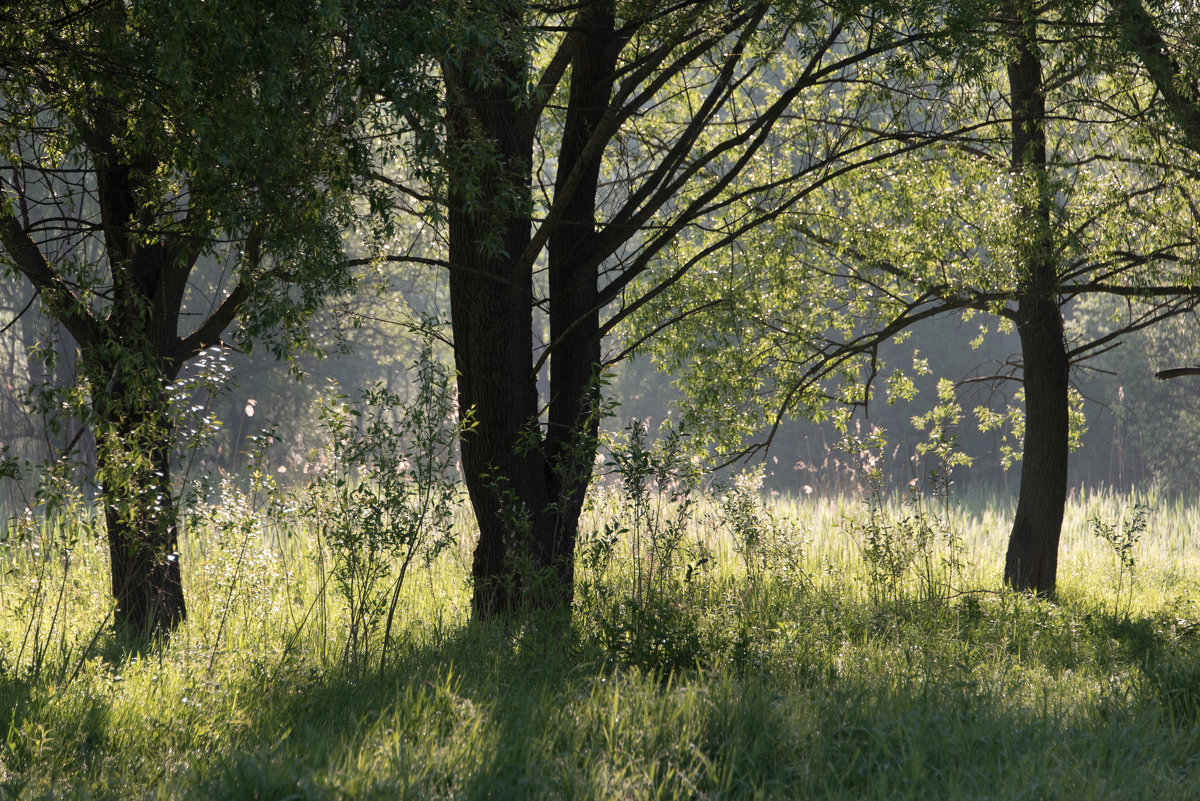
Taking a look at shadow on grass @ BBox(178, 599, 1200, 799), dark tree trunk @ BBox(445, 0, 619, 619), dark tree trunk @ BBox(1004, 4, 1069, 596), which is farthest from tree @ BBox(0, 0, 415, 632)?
dark tree trunk @ BBox(1004, 4, 1069, 596)

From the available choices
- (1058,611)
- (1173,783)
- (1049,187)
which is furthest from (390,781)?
(1049,187)

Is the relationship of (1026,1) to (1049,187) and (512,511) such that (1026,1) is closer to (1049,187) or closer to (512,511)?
(1049,187)

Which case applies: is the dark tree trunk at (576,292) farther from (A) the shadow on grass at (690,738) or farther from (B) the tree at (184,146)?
(B) the tree at (184,146)

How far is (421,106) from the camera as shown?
4172 millimetres

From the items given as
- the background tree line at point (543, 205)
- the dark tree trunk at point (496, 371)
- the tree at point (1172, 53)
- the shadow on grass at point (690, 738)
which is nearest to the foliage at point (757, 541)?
the background tree line at point (543, 205)

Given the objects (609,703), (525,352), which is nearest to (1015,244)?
(525,352)

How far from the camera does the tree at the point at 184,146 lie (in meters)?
4.07

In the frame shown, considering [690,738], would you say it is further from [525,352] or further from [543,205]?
[543,205]

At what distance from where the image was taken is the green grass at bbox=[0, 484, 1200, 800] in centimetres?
368

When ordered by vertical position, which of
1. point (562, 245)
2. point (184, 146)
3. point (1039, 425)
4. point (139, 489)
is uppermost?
point (562, 245)

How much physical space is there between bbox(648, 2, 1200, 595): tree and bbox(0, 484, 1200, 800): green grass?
2.59 meters

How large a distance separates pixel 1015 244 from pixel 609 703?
6000 mm

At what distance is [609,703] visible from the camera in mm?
4414

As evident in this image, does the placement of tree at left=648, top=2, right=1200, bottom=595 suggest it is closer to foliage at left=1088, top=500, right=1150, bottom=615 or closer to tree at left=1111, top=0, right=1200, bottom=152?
tree at left=1111, top=0, right=1200, bottom=152
